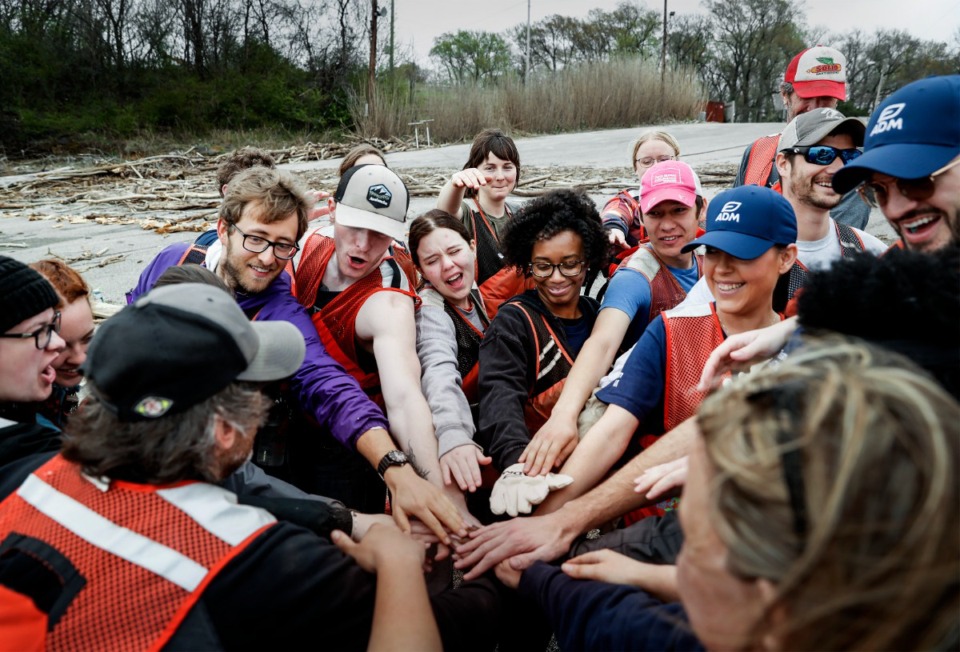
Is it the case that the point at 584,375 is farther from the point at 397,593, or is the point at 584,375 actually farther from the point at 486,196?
the point at 486,196

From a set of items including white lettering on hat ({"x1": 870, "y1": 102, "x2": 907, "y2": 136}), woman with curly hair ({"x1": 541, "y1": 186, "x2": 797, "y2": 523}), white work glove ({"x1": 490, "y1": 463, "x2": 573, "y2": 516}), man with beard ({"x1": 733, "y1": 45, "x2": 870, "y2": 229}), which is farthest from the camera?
man with beard ({"x1": 733, "y1": 45, "x2": 870, "y2": 229})

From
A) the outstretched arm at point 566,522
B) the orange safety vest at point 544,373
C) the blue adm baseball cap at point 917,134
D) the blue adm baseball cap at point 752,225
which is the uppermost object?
the blue adm baseball cap at point 917,134

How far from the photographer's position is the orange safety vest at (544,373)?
2.62 meters

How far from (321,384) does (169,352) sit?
3.60ft

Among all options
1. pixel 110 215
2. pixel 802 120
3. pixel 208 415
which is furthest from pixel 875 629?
pixel 110 215

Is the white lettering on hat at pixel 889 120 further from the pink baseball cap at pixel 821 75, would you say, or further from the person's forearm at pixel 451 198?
the pink baseball cap at pixel 821 75

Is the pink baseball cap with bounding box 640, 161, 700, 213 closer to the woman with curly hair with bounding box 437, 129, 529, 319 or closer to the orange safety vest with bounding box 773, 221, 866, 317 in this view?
the orange safety vest with bounding box 773, 221, 866, 317

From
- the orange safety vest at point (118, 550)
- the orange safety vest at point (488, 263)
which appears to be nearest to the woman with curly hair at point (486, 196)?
the orange safety vest at point (488, 263)

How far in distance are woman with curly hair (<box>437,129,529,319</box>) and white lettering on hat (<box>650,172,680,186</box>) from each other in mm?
832

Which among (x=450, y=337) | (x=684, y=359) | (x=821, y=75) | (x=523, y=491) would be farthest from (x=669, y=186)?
(x=821, y=75)

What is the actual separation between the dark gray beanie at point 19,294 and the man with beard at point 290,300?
767 mm

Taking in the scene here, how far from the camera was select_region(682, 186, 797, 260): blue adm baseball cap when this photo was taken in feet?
7.70

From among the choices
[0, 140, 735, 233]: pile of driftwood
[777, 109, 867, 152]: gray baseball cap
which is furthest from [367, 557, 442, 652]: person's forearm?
[0, 140, 735, 233]: pile of driftwood

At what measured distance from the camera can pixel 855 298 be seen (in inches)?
46.6
